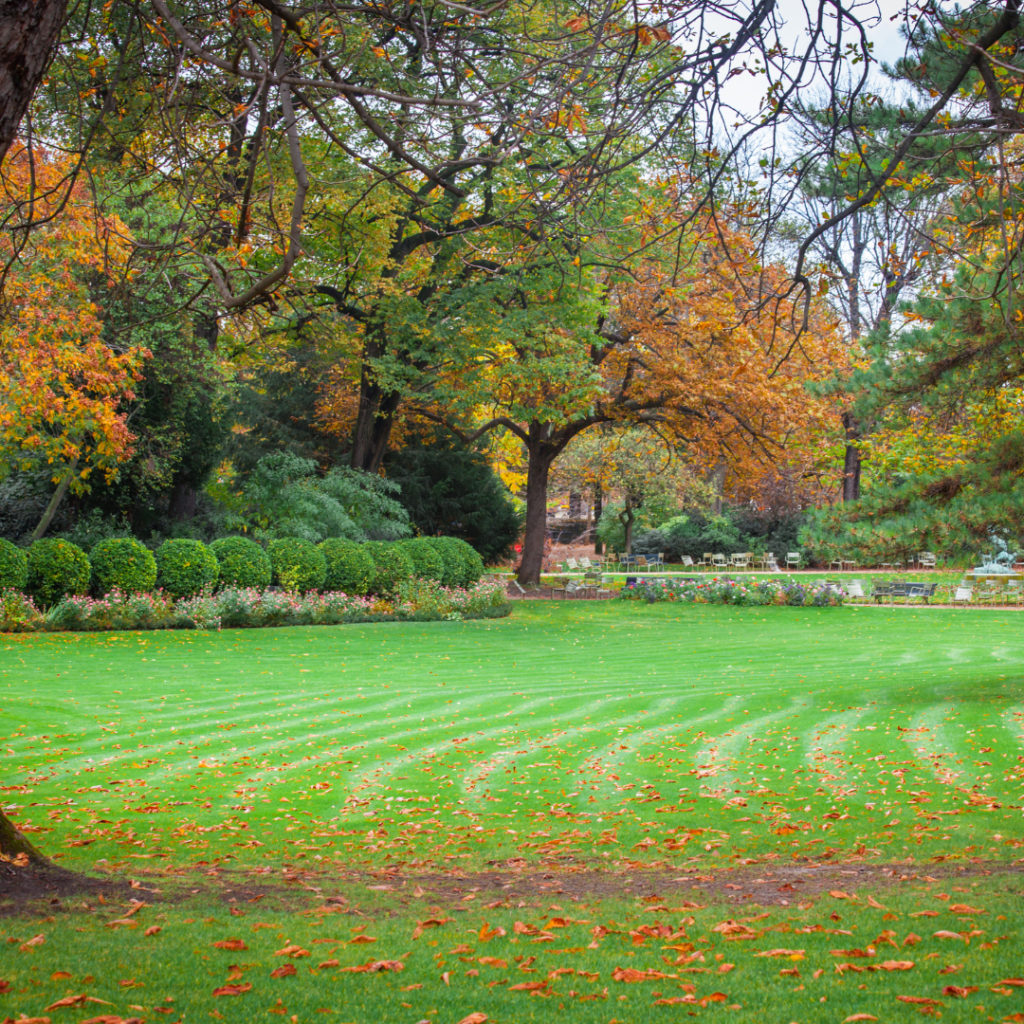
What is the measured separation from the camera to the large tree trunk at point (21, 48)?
130 inches

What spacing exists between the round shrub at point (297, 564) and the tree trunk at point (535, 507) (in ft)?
31.1

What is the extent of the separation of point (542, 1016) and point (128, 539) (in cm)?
1580

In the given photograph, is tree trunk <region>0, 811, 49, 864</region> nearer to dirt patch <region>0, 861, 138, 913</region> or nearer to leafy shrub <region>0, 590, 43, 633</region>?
dirt patch <region>0, 861, 138, 913</region>

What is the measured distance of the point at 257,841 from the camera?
19.9 ft

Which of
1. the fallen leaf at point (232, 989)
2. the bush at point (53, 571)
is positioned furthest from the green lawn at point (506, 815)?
the bush at point (53, 571)

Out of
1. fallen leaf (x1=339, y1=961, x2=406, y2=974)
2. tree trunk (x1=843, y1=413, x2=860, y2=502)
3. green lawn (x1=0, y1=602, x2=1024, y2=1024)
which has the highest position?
tree trunk (x1=843, y1=413, x2=860, y2=502)

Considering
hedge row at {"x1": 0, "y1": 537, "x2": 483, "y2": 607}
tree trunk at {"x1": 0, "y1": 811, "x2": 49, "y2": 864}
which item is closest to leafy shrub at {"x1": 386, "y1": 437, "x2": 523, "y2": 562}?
hedge row at {"x1": 0, "y1": 537, "x2": 483, "y2": 607}

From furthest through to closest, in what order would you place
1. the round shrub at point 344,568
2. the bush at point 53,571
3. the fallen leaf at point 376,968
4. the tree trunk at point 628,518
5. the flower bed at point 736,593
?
the tree trunk at point 628,518, the flower bed at point 736,593, the round shrub at point 344,568, the bush at point 53,571, the fallen leaf at point 376,968

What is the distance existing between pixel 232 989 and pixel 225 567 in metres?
15.7

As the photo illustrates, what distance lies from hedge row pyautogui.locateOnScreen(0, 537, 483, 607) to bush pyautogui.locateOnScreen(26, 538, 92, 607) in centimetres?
2

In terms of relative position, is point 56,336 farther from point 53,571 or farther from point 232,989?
point 232,989

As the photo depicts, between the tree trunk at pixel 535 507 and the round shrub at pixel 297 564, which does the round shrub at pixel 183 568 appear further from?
the tree trunk at pixel 535 507

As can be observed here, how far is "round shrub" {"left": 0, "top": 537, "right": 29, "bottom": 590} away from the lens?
1575 cm

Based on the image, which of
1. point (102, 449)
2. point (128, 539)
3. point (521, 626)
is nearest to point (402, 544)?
point (521, 626)
